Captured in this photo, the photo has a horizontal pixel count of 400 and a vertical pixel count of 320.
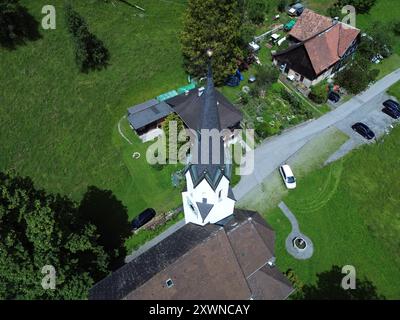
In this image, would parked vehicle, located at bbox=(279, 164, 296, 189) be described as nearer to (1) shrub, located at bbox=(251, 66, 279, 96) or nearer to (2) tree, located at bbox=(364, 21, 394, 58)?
(1) shrub, located at bbox=(251, 66, 279, 96)

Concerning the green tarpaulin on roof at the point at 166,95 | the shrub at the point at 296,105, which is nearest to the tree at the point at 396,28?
the shrub at the point at 296,105

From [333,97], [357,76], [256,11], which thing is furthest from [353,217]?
[256,11]

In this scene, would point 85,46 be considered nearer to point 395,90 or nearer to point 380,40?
point 380,40

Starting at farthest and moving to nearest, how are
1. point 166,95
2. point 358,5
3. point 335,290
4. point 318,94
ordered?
point 358,5 → point 318,94 → point 166,95 → point 335,290

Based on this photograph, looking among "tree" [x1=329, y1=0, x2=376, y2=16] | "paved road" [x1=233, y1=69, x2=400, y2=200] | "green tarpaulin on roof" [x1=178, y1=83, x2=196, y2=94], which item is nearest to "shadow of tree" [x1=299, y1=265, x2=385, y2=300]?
"paved road" [x1=233, y1=69, x2=400, y2=200]

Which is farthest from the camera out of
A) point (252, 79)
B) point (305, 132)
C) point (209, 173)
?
point (252, 79)

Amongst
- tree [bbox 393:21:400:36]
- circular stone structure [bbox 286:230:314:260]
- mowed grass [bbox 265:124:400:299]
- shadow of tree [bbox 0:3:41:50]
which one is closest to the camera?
mowed grass [bbox 265:124:400:299]
